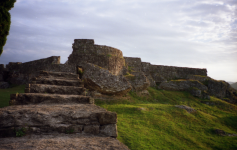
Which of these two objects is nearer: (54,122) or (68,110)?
(54,122)

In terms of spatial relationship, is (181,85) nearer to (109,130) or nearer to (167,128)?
(167,128)

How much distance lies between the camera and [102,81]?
9.96m

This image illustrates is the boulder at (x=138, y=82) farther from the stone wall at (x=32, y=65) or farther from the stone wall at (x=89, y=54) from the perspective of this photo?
the stone wall at (x=32, y=65)

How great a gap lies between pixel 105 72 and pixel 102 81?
657 mm

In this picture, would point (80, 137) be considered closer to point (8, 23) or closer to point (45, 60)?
point (8, 23)

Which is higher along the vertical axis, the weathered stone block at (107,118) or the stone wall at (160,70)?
the stone wall at (160,70)

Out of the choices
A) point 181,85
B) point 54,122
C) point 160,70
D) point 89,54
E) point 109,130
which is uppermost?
point 89,54

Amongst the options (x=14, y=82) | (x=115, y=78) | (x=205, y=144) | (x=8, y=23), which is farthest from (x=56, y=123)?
(x=14, y=82)

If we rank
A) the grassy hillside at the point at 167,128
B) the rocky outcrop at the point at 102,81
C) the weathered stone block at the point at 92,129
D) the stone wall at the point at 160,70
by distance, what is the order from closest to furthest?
the weathered stone block at the point at 92,129 < the grassy hillside at the point at 167,128 < the rocky outcrop at the point at 102,81 < the stone wall at the point at 160,70

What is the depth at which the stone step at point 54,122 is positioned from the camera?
2533 mm

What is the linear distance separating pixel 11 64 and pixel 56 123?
18.9m

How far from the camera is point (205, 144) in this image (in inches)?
255

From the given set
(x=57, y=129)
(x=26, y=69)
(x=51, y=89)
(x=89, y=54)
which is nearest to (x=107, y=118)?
(x=57, y=129)

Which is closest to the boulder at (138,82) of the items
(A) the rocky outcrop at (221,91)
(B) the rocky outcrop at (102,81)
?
(B) the rocky outcrop at (102,81)
